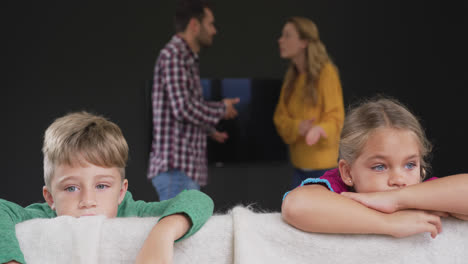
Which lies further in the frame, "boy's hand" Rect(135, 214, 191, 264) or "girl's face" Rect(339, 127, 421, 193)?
"girl's face" Rect(339, 127, 421, 193)

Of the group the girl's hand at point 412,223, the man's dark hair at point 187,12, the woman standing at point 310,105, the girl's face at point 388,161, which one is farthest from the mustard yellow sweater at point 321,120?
the girl's hand at point 412,223

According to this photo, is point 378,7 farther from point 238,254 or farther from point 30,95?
point 238,254

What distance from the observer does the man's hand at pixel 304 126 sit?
2.21 meters

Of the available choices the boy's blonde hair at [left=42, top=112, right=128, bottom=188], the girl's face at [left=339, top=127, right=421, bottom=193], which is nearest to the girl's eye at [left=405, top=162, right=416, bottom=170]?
the girl's face at [left=339, top=127, right=421, bottom=193]

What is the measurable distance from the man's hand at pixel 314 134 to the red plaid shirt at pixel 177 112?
518 millimetres

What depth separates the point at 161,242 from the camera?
699mm

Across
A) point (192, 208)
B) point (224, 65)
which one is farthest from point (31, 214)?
point (224, 65)

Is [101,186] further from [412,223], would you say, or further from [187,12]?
[187,12]

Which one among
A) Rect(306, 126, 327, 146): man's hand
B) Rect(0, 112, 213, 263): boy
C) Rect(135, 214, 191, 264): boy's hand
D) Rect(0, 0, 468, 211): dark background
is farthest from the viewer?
Rect(0, 0, 468, 211): dark background

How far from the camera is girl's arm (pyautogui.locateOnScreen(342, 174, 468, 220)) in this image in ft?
2.49

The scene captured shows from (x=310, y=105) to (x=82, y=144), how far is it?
4.91ft

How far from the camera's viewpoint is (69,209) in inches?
37.2

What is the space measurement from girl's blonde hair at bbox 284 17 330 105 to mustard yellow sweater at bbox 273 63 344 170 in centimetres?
3

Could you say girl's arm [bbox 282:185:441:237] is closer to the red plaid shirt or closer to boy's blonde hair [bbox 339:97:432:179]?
boy's blonde hair [bbox 339:97:432:179]
